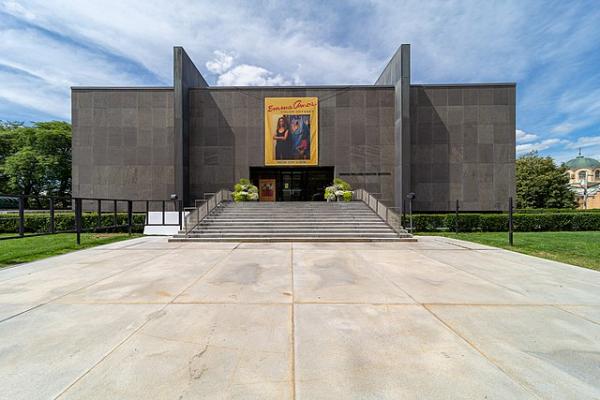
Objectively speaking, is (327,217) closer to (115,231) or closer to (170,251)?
(170,251)

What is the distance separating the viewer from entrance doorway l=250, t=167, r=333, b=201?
22.2 metres

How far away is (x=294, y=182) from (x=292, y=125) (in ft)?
15.4

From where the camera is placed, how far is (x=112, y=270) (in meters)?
6.53

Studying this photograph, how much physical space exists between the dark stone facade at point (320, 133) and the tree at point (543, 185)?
34.9 meters

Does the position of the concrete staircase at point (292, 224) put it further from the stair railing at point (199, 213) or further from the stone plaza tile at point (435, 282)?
the stone plaza tile at point (435, 282)

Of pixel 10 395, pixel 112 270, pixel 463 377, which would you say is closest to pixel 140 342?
pixel 10 395

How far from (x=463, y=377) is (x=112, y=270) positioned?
7.37 m

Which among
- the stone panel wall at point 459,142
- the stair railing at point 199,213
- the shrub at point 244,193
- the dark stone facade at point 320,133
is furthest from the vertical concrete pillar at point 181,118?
the stone panel wall at point 459,142

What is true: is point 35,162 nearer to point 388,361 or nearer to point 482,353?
point 388,361

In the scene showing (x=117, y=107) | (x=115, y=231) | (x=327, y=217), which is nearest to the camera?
(x=327, y=217)

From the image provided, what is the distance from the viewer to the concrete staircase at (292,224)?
11.8 m

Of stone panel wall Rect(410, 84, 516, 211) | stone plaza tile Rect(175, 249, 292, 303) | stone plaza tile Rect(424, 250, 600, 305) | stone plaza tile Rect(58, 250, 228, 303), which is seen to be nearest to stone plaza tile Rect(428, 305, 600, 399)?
stone plaza tile Rect(424, 250, 600, 305)

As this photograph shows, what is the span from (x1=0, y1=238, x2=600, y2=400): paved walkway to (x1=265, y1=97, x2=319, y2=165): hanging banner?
51.1ft

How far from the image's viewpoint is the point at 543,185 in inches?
1578
